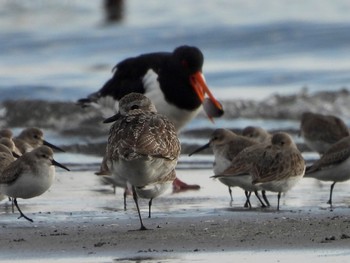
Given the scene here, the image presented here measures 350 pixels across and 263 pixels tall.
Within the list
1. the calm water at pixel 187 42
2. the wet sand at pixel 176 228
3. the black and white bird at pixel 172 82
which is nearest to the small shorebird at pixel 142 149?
the wet sand at pixel 176 228

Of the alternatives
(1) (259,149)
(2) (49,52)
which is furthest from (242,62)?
(1) (259,149)

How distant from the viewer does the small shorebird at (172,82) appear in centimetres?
1484

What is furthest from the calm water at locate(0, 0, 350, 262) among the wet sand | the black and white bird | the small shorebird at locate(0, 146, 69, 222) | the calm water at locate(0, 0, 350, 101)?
the small shorebird at locate(0, 146, 69, 222)

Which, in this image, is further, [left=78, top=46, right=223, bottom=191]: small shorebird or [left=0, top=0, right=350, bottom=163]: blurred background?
[left=0, top=0, right=350, bottom=163]: blurred background

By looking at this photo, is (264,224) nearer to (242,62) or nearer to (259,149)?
(259,149)

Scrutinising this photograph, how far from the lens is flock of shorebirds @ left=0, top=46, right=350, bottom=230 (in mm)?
9156

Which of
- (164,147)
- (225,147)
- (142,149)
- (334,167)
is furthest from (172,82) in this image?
(142,149)

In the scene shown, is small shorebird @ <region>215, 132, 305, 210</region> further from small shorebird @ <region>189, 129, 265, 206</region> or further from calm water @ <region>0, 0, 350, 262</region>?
calm water @ <region>0, 0, 350, 262</region>

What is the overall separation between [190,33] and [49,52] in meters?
4.04

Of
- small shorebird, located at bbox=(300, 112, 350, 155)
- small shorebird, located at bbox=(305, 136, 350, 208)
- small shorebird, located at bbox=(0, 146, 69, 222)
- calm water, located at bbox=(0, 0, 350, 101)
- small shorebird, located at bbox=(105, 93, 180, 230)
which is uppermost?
small shorebird, located at bbox=(105, 93, 180, 230)

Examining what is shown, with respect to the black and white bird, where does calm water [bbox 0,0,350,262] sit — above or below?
below

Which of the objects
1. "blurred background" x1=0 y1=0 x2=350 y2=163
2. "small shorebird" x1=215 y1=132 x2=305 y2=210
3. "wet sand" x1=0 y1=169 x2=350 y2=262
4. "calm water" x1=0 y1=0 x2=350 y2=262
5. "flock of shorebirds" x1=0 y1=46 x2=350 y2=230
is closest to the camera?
"wet sand" x1=0 y1=169 x2=350 y2=262

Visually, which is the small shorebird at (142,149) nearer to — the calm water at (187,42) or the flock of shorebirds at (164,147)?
the flock of shorebirds at (164,147)

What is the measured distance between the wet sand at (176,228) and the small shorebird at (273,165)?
0.80 ft
